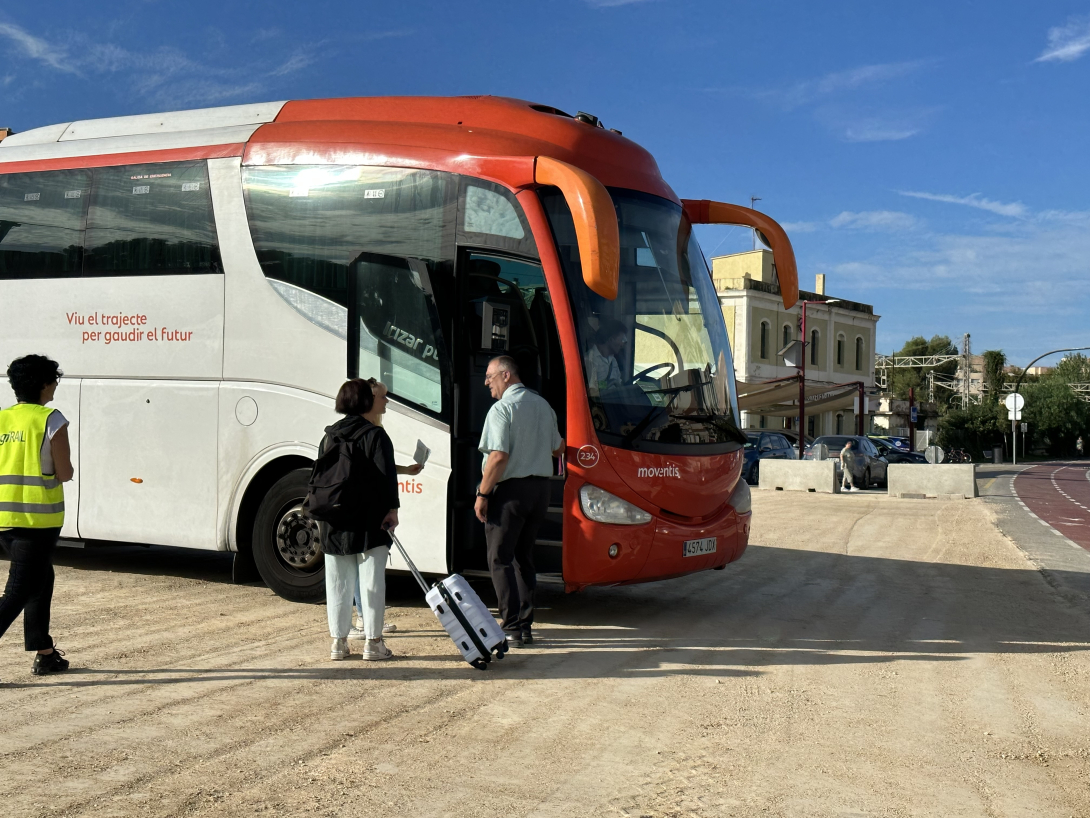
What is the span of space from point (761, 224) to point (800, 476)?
19975mm

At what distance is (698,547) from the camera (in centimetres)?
820

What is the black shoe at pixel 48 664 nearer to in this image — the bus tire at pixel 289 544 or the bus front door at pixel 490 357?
the bus tire at pixel 289 544

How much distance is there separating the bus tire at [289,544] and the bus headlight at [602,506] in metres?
2.30

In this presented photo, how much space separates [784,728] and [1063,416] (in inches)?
3603

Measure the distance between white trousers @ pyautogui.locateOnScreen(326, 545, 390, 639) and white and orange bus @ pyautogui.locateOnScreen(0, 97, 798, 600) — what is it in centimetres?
126

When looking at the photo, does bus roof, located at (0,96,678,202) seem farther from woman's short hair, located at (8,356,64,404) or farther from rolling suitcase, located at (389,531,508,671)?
woman's short hair, located at (8,356,64,404)

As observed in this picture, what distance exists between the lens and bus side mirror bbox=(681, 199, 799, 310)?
371 inches

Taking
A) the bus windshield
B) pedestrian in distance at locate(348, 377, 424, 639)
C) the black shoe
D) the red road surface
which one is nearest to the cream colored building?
the red road surface

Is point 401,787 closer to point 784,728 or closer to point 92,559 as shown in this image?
point 784,728

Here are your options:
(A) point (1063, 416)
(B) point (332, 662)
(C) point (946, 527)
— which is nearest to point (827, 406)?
(C) point (946, 527)

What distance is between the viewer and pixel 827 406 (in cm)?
4669

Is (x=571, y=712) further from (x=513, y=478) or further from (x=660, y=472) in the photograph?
(x=660, y=472)

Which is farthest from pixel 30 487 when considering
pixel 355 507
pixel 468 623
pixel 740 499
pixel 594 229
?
pixel 740 499

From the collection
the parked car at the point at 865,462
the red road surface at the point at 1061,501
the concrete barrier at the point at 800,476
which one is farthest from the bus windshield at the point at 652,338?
the parked car at the point at 865,462
